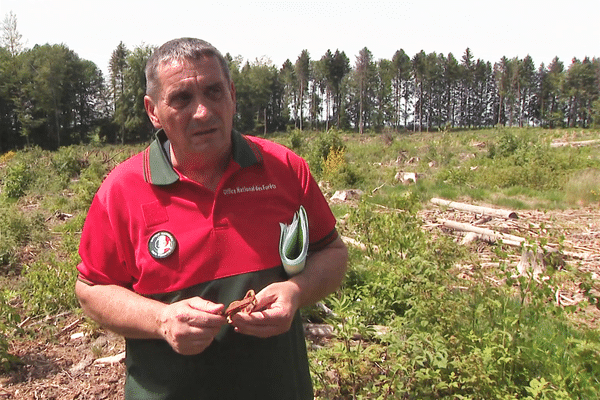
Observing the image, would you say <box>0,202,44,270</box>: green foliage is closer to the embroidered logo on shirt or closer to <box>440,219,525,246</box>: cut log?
the embroidered logo on shirt

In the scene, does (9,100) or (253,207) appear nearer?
(253,207)

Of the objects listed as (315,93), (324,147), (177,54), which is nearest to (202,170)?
(177,54)

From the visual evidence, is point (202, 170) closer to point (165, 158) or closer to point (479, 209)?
point (165, 158)

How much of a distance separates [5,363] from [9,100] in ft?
172

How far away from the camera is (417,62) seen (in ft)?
233

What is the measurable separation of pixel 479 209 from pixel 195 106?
336 inches

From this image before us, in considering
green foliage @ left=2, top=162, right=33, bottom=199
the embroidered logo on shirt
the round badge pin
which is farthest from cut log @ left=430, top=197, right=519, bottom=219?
green foliage @ left=2, top=162, right=33, bottom=199

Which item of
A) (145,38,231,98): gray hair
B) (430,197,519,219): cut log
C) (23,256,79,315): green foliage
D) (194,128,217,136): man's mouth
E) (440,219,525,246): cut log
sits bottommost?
(23,256,79,315): green foliage

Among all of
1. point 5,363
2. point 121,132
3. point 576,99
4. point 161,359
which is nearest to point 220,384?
point 161,359

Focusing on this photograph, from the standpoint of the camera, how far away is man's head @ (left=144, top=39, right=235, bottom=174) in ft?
5.20

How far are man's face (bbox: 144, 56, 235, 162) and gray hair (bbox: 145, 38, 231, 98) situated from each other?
0.07 feet

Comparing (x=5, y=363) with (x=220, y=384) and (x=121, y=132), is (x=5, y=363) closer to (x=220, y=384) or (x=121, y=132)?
(x=220, y=384)

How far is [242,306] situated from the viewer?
55.0 inches

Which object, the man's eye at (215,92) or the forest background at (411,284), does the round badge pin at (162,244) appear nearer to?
the man's eye at (215,92)
